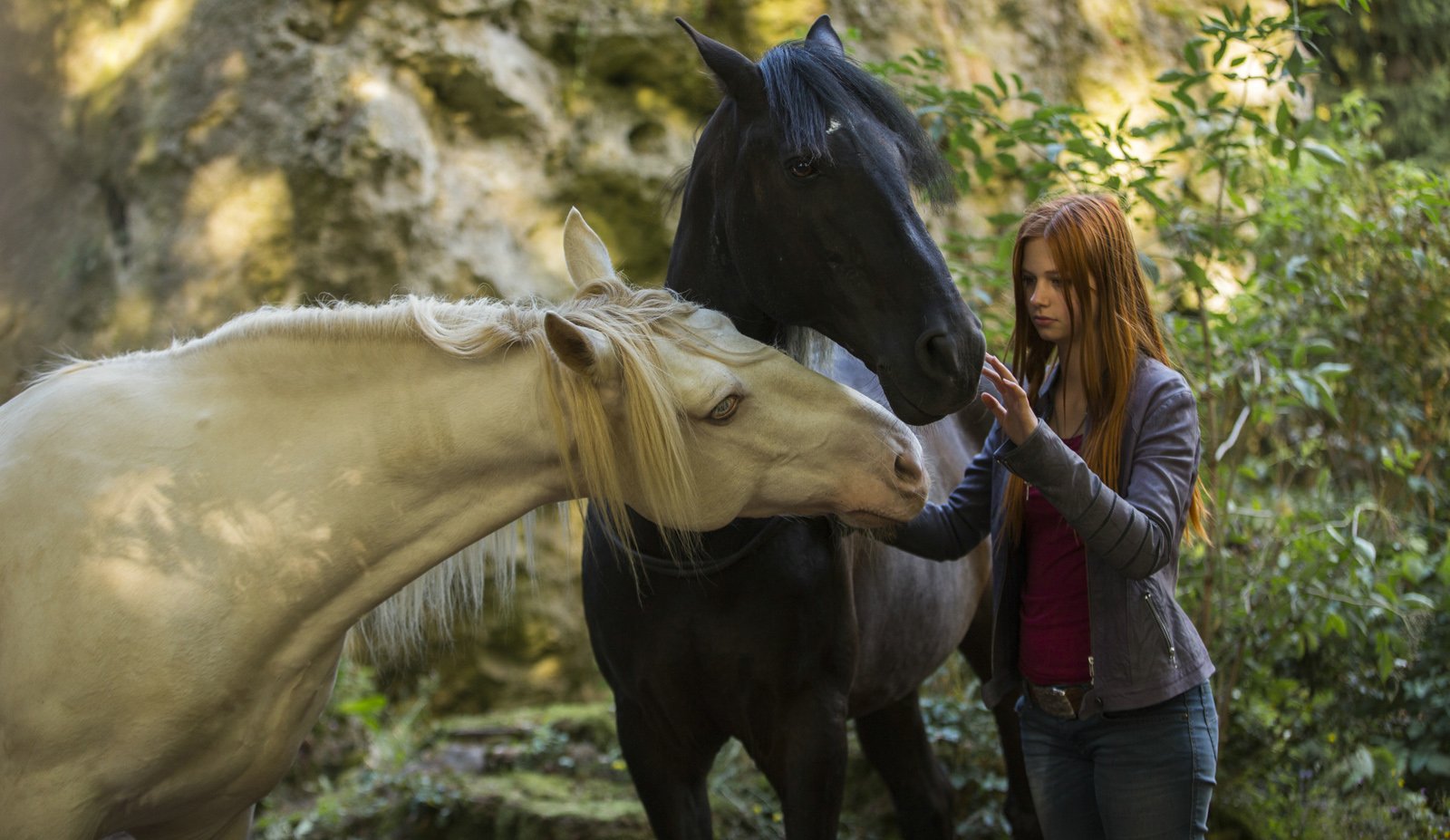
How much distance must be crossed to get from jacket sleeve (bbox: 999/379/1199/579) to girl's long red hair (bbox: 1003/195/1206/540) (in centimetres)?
6

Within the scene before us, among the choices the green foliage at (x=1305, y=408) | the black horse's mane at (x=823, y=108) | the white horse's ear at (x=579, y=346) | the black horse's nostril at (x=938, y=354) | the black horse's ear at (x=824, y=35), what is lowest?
the green foliage at (x=1305, y=408)

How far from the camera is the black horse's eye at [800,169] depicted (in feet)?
6.81

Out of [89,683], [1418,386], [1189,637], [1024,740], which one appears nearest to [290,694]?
[89,683]

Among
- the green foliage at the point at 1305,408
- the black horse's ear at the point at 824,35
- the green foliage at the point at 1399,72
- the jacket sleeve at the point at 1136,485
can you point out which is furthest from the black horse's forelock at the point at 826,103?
the green foliage at the point at 1399,72

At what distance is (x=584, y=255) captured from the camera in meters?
2.20

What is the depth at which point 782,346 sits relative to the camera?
233cm

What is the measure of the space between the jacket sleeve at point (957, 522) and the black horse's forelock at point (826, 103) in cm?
61

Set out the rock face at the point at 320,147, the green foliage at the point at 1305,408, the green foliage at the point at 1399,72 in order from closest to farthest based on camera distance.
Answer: the green foliage at the point at 1305,408
the rock face at the point at 320,147
the green foliage at the point at 1399,72

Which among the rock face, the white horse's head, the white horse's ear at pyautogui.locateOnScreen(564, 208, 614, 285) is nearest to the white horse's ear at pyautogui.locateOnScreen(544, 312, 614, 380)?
the white horse's head

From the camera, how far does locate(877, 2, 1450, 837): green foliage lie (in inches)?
142

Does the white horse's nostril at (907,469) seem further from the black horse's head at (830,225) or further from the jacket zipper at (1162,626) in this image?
the jacket zipper at (1162,626)

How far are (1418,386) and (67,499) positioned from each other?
15.9 feet

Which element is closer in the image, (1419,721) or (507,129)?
(1419,721)

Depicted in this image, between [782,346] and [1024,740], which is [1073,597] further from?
[782,346]
